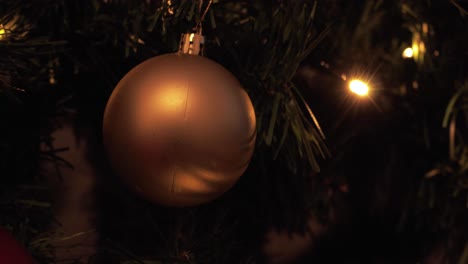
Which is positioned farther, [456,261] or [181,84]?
[456,261]

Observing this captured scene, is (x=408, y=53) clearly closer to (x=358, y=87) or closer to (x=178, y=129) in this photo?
(x=358, y=87)

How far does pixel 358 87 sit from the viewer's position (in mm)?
501

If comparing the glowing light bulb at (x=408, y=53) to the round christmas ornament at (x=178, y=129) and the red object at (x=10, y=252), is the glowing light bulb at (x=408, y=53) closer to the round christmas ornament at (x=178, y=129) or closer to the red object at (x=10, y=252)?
the round christmas ornament at (x=178, y=129)

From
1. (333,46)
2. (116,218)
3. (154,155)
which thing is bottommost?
(116,218)

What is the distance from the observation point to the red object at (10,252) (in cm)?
29

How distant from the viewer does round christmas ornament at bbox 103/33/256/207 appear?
341 millimetres

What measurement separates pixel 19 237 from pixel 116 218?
16cm

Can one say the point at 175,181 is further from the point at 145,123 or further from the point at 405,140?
the point at 405,140

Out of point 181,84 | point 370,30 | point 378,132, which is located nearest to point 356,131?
point 378,132

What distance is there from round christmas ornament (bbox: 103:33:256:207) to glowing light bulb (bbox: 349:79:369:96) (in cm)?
17

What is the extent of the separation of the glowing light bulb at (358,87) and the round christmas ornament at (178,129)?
175 mm

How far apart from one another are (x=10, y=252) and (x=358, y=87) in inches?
13.8

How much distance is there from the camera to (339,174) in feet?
1.86

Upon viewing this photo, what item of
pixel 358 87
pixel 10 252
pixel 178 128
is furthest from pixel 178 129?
pixel 358 87
